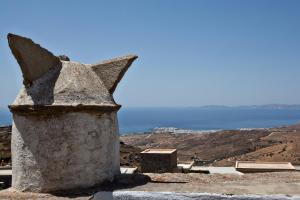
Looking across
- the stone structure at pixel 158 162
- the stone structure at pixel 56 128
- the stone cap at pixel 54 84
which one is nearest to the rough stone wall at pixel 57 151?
the stone structure at pixel 56 128

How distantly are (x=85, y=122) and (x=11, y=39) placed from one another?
58.5 inches

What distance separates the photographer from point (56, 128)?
5.04 metres

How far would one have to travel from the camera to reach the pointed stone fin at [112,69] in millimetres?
5848

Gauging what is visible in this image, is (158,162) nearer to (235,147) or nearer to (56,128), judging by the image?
(56,128)

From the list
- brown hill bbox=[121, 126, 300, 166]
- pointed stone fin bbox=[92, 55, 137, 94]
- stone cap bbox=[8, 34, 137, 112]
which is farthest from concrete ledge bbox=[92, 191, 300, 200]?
brown hill bbox=[121, 126, 300, 166]

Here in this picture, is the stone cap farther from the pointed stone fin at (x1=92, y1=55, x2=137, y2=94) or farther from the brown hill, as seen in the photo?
the brown hill

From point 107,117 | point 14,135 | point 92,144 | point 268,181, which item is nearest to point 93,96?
point 107,117

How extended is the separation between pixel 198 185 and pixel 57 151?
1.93 meters

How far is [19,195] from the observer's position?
16.5 ft

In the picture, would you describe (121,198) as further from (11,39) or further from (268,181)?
(11,39)

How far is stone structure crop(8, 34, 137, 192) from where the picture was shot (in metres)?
5.05

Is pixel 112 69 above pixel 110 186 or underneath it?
above

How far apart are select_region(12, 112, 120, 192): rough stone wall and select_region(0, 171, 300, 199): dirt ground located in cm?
16

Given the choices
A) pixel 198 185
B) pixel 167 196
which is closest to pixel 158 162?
pixel 198 185
